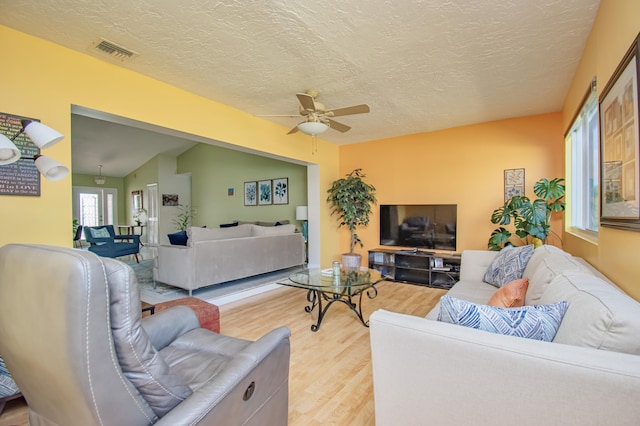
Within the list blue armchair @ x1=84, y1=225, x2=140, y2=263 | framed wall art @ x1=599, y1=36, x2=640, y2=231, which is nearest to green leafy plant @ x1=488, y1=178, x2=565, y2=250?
framed wall art @ x1=599, y1=36, x2=640, y2=231

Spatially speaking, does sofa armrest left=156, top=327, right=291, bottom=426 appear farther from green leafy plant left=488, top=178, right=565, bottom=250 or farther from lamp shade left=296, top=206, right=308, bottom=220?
lamp shade left=296, top=206, right=308, bottom=220

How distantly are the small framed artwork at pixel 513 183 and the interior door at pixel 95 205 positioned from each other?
11.1 metres

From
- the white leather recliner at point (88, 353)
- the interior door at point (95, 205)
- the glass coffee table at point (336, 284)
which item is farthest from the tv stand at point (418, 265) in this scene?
the interior door at point (95, 205)

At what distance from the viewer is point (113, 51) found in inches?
91.7

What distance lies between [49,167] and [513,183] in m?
4.93

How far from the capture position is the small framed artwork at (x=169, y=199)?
8.11 meters

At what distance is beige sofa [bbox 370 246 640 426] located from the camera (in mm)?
799

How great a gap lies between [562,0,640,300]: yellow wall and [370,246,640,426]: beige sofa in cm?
34

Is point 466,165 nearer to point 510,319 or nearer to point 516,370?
point 510,319

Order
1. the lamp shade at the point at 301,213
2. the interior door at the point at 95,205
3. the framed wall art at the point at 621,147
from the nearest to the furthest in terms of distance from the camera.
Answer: the framed wall art at the point at 621,147 → the lamp shade at the point at 301,213 → the interior door at the point at 95,205

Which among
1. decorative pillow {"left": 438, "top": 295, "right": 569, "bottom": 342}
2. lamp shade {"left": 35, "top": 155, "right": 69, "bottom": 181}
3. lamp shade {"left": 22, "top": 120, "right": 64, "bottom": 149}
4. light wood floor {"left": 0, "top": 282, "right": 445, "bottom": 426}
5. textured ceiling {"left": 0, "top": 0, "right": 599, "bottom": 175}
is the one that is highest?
textured ceiling {"left": 0, "top": 0, "right": 599, "bottom": 175}

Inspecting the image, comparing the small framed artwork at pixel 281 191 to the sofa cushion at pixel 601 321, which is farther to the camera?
the small framed artwork at pixel 281 191

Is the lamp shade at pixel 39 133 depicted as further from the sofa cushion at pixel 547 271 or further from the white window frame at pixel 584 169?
the white window frame at pixel 584 169

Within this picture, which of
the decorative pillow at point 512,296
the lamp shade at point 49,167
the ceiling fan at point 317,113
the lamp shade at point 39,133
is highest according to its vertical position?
the ceiling fan at point 317,113
